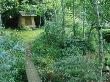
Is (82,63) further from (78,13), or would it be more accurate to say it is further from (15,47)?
(78,13)

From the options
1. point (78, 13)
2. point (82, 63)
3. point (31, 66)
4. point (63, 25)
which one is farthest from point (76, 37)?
point (82, 63)

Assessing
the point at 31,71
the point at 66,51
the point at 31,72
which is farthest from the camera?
the point at 66,51

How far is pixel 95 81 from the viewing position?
9367mm

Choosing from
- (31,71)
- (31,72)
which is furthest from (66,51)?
(31,72)

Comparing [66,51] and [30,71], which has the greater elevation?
[30,71]

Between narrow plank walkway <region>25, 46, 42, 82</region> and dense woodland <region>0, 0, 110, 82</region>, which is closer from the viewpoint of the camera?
dense woodland <region>0, 0, 110, 82</region>

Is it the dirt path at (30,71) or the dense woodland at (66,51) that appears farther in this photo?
the dirt path at (30,71)

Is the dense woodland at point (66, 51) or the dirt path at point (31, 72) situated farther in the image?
the dirt path at point (31, 72)

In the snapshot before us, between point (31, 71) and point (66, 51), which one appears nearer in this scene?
point (31, 71)

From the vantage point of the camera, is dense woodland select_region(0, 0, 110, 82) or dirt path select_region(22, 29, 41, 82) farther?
dirt path select_region(22, 29, 41, 82)

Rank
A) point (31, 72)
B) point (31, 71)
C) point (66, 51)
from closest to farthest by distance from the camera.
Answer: point (31, 72)
point (31, 71)
point (66, 51)

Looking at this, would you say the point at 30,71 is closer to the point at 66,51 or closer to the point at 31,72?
the point at 31,72

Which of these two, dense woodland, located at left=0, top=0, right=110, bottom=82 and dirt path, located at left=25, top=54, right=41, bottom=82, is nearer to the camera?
dense woodland, located at left=0, top=0, right=110, bottom=82

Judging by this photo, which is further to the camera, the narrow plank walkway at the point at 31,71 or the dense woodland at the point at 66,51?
the narrow plank walkway at the point at 31,71
